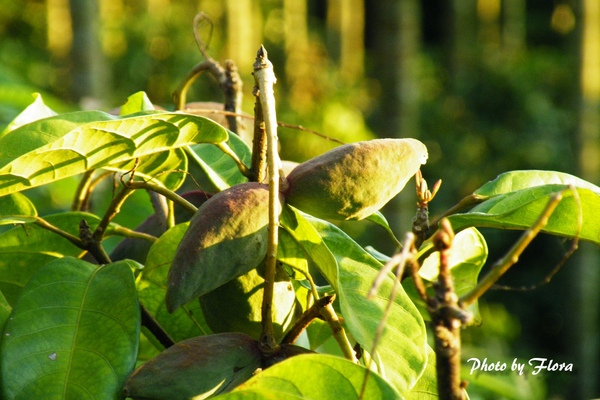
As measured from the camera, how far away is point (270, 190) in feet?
1.29

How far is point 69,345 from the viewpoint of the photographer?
44cm

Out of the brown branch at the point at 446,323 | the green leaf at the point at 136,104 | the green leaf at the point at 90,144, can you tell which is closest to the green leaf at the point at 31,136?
the green leaf at the point at 90,144

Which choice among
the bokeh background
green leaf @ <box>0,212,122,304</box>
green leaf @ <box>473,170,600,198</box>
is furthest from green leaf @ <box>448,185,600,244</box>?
the bokeh background

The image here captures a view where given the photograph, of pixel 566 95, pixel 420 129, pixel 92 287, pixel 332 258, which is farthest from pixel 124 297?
pixel 566 95

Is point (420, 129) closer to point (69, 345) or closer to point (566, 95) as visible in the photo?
point (566, 95)

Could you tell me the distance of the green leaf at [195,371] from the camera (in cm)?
39

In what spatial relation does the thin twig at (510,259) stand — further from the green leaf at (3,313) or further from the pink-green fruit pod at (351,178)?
the green leaf at (3,313)

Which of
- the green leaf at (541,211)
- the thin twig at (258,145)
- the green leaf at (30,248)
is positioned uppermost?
the thin twig at (258,145)

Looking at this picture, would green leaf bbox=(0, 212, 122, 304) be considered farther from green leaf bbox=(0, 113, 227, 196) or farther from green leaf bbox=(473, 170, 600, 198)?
green leaf bbox=(473, 170, 600, 198)

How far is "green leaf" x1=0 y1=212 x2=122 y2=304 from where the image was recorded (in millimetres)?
543

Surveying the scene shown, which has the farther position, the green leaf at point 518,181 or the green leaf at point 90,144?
the green leaf at point 518,181

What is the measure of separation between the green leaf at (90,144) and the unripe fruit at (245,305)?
0.30ft

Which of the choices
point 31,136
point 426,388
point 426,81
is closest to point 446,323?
point 426,388

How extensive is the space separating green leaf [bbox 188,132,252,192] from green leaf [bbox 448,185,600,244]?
145 millimetres
